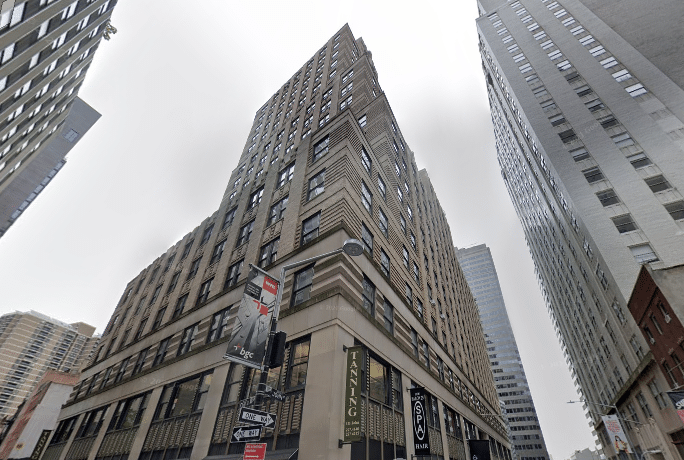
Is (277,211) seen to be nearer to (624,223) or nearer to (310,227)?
(310,227)

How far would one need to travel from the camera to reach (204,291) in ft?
79.8

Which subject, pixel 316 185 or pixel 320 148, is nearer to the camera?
pixel 316 185

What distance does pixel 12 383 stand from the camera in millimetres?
162750

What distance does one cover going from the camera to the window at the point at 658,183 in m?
35.8

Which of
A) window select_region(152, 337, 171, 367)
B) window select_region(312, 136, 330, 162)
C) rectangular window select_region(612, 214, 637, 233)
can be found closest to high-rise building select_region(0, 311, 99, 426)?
window select_region(152, 337, 171, 367)

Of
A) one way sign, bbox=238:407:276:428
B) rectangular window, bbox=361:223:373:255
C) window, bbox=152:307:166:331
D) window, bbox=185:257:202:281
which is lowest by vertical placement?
one way sign, bbox=238:407:276:428

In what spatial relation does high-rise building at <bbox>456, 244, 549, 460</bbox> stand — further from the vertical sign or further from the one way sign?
the one way sign

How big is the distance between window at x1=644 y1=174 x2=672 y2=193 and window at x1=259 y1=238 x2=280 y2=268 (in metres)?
42.1

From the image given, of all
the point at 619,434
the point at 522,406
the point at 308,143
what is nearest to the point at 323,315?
the point at 308,143

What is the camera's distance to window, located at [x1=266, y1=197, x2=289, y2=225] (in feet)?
72.7

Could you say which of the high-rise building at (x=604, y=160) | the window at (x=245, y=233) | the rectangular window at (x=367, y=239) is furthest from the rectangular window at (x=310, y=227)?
the high-rise building at (x=604, y=160)

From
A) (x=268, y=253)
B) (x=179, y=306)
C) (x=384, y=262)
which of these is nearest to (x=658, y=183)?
(x=384, y=262)

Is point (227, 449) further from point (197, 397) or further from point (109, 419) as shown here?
point (109, 419)

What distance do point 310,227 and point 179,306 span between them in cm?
1469
